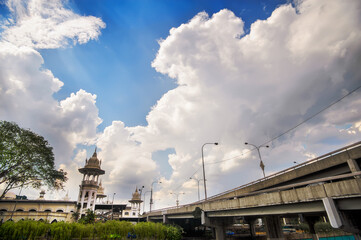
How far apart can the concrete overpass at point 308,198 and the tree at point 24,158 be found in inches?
1120

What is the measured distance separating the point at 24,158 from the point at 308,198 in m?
41.9

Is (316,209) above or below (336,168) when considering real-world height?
below

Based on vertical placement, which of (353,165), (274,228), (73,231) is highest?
(353,165)

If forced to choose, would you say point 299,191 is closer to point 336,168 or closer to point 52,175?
point 336,168

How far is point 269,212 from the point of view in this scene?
15.6m

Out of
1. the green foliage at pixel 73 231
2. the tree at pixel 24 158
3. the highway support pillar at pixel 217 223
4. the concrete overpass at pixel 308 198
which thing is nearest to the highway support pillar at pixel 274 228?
the concrete overpass at pixel 308 198

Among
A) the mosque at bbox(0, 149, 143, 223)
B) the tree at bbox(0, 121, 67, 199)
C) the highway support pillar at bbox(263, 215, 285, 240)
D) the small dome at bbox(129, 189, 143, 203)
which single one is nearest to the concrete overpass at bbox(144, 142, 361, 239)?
the highway support pillar at bbox(263, 215, 285, 240)

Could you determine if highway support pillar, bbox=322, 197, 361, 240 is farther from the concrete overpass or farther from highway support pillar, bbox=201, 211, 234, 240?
highway support pillar, bbox=201, 211, 234, 240

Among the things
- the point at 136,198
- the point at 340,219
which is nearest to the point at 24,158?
the point at 340,219

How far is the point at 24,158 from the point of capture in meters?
33.9

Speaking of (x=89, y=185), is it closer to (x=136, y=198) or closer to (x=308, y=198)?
(x=136, y=198)

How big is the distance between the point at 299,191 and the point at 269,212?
3963 millimetres

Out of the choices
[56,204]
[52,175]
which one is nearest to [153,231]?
[52,175]

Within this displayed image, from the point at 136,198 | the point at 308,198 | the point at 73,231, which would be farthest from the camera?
the point at 136,198
